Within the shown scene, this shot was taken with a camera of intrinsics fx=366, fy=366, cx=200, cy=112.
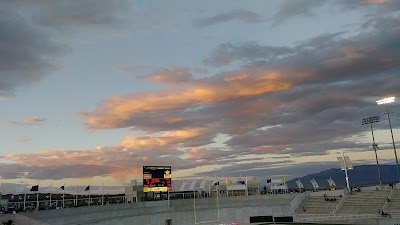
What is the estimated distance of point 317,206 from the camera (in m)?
73.4

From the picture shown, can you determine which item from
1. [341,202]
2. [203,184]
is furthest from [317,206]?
[203,184]

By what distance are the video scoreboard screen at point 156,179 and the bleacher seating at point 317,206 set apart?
90.2 ft

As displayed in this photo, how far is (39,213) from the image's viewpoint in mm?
41781

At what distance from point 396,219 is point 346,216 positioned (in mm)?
8493

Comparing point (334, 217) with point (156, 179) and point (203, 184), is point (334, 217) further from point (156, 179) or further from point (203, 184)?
point (156, 179)

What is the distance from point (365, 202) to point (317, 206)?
922 centimetres

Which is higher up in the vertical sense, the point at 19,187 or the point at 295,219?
the point at 19,187

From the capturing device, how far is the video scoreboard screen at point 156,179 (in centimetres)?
6462

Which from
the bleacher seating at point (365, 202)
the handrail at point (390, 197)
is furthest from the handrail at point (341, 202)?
the handrail at point (390, 197)

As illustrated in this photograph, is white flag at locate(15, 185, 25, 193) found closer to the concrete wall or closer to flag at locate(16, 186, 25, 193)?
flag at locate(16, 186, 25, 193)

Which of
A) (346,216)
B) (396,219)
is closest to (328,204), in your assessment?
(346,216)

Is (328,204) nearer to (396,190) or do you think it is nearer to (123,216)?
(396,190)

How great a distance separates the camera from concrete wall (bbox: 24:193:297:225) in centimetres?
4728

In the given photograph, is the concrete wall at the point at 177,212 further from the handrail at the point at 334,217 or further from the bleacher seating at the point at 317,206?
the handrail at the point at 334,217
